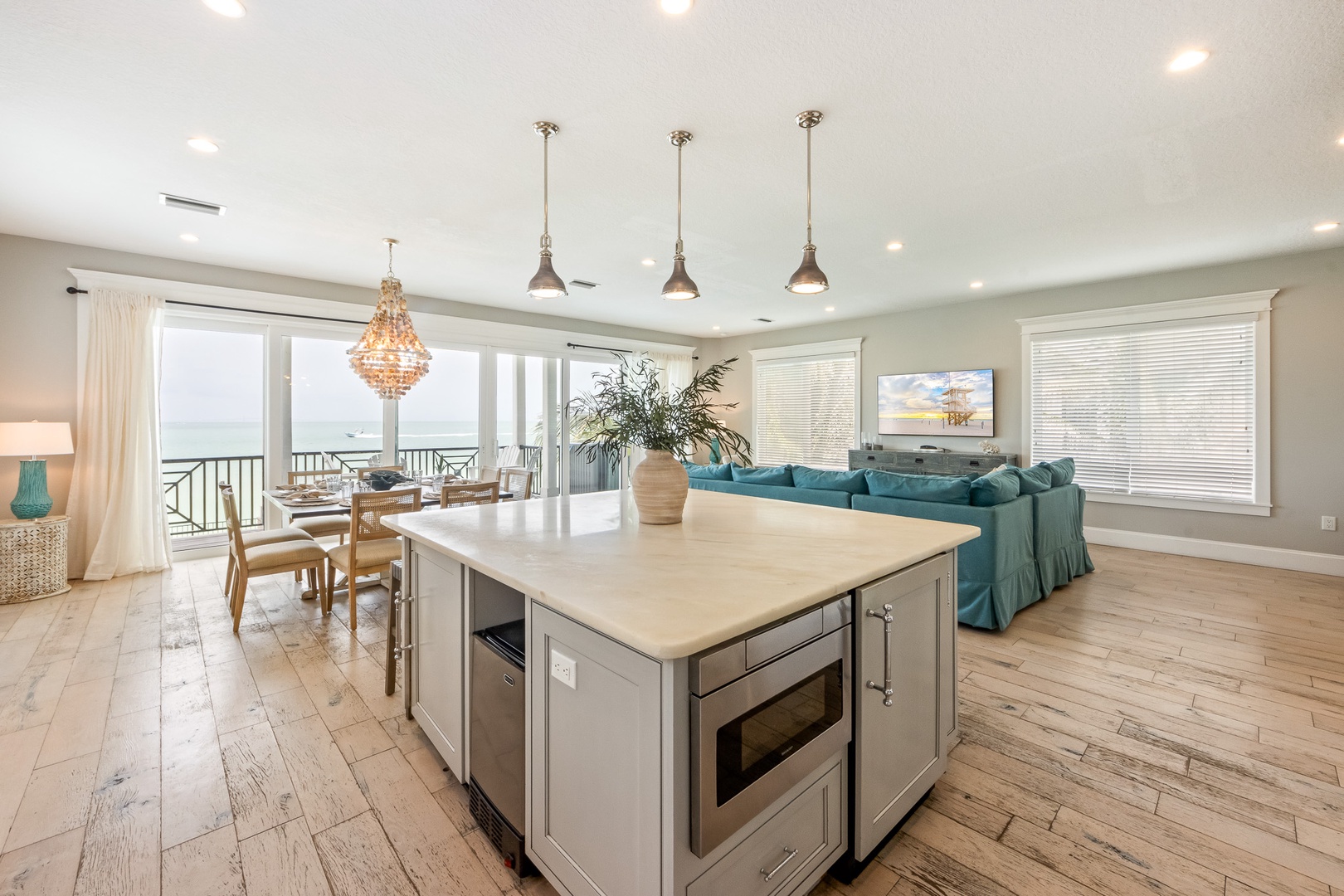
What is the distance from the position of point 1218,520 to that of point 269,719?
7.03m

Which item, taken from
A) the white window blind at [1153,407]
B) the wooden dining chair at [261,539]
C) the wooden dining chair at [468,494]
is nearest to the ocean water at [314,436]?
the wooden dining chair at [261,539]

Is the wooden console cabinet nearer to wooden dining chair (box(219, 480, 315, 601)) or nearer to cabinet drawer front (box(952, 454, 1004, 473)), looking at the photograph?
cabinet drawer front (box(952, 454, 1004, 473))

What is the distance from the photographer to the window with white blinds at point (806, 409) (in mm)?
7395

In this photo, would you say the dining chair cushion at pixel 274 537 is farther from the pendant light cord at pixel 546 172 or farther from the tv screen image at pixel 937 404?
the tv screen image at pixel 937 404

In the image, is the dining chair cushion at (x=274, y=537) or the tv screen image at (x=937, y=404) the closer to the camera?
the dining chair cushion at (x=274, y=537)

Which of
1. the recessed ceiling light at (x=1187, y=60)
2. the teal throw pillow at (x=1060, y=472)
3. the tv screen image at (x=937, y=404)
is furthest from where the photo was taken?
the tv screen image at (x=937, y=404)

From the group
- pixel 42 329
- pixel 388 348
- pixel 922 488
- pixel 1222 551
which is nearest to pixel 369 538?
pixel 388 348

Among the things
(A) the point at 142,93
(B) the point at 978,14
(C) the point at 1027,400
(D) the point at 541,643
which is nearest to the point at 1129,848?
(D) the point at 541,643

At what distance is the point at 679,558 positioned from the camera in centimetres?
161

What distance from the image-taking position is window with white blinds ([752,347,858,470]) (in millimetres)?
7395

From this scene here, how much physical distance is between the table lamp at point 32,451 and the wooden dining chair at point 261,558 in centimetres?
158

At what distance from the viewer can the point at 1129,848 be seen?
5.24 feet

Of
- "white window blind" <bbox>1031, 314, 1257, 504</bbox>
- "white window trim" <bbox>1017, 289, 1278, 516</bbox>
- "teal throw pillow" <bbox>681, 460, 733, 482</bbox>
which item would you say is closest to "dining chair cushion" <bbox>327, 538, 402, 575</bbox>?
"teal throw pillow" <bbox>681, 460, 733, 482</bbox>

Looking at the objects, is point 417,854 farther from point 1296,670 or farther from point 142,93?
point 1296,670
